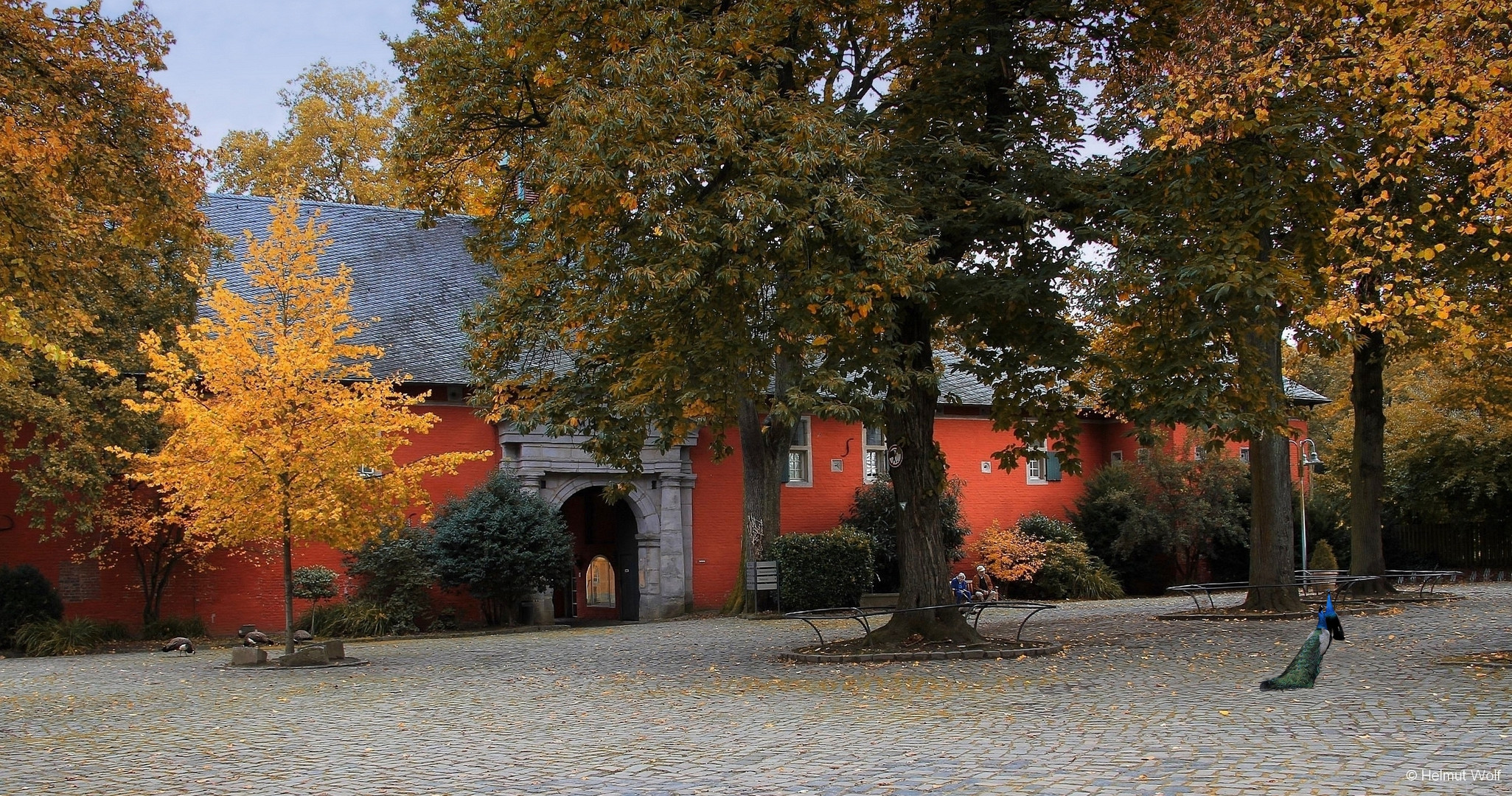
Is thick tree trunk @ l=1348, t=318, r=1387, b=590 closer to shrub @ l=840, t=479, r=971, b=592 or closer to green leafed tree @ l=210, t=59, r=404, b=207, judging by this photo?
shrub @ l=840, t=479, r=971, b=592

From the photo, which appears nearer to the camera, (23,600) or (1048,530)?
(23,600)

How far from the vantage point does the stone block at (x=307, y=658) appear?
693 inches

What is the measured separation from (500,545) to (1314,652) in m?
16.4

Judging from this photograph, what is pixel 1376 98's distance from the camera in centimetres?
1152

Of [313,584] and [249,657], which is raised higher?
[313,584]

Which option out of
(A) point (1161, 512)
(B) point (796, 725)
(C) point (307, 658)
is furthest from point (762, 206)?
(A) point (1161, 512)

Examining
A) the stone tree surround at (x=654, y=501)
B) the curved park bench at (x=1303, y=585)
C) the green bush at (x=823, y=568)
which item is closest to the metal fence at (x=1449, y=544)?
the curved park bench at (x=1303, y=585)

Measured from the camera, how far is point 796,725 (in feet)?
33.2

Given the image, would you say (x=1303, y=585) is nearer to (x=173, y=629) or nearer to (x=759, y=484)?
(x=759, y=484)

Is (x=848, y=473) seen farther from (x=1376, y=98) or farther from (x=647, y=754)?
(x=647, y=754)

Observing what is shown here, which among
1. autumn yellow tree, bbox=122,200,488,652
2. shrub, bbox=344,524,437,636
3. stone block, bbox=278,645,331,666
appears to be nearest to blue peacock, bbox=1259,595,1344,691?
autumn yellow tree, bbox=122,200,488,652

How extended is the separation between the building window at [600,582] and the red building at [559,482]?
37mm

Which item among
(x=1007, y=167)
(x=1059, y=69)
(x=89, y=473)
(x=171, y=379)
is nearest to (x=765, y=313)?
(x=1007, y=167)

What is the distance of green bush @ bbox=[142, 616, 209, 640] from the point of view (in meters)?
23.4
